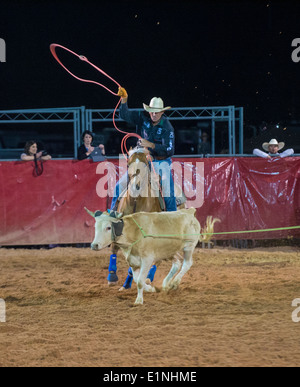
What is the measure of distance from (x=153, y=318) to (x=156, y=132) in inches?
96.3

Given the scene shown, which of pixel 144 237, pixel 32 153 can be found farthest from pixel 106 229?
pixel 32 153

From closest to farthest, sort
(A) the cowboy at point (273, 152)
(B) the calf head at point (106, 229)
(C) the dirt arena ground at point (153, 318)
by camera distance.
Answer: (C) the dirt arena ground at point (153, 318), (B) the calf head at point (106, 229), (A) the cowboy at point (273, 152)

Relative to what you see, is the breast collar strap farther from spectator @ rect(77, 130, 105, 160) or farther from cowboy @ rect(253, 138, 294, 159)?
cowboy @ rect(253, 138, 294, 159)

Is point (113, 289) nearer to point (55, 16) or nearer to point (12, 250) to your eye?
point (12, 250)

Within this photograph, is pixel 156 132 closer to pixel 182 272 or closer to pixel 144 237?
pixel 144 237

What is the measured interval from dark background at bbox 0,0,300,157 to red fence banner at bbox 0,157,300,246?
7220mm

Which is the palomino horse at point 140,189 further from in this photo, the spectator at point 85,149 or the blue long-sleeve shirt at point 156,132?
the spectator at point 85,149

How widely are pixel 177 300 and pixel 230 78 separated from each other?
43.7 feet

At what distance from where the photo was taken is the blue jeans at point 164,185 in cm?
596

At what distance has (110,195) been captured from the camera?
9.56 meters

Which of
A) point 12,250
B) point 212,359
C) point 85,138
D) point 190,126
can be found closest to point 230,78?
point 190,126

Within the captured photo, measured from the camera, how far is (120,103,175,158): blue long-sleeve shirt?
5879mm

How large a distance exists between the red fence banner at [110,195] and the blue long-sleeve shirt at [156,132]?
3.40 metres

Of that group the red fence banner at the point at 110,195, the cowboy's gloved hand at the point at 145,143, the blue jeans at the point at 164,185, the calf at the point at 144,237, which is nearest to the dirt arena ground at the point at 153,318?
the calf at the point at 144,237
